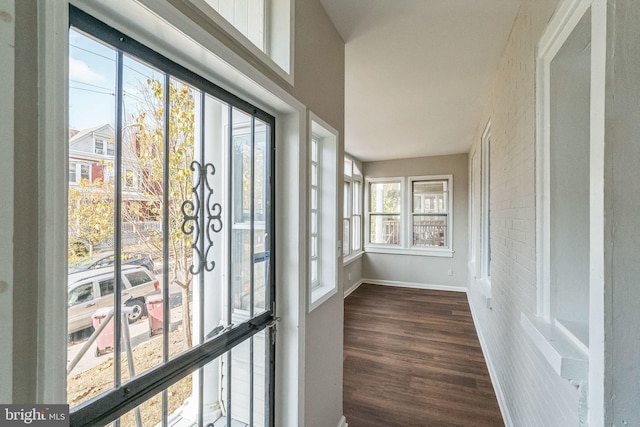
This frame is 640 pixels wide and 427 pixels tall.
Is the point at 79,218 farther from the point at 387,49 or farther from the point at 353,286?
the point at 353,286

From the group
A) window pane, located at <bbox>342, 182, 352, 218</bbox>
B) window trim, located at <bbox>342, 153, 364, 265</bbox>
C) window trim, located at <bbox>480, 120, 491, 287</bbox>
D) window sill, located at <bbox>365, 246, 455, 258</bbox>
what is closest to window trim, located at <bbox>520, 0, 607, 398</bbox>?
window trim, located at <bbox>480, 120, 491, 287</bbox>

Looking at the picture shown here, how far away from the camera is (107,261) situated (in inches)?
28.4

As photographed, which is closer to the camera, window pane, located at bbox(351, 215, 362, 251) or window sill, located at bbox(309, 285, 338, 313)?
window sill, located at bbox(309, 285, 338, 313)

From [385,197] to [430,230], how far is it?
1.18 meters

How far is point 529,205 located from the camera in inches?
56.5

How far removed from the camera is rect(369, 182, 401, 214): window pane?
5879 mm

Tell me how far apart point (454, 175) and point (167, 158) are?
5581mm

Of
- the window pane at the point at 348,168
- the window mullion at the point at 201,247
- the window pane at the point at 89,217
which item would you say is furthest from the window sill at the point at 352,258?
the window pane at the point at 89,217

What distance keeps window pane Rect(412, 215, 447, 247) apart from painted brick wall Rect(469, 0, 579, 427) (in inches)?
129

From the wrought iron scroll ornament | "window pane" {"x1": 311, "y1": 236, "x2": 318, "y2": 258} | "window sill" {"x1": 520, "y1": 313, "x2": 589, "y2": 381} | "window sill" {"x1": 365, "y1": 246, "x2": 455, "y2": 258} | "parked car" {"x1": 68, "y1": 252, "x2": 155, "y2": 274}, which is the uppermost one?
the wrought iron scroll ornament

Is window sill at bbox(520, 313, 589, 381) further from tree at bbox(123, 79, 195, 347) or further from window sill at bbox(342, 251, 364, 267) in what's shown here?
window sill at bbox(342, 251, 364, 267)

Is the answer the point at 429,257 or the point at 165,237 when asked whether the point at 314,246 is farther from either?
the point at 429,257

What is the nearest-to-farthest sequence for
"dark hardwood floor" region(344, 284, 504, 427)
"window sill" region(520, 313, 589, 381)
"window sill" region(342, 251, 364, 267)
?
"window sill" region(520, 313, 589, 381)
"dark hardwood floor" region(344, 284, 504, 427)
"window sill" region(342, 251, 364, 267)

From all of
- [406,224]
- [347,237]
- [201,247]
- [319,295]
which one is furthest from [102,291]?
[406,224]
